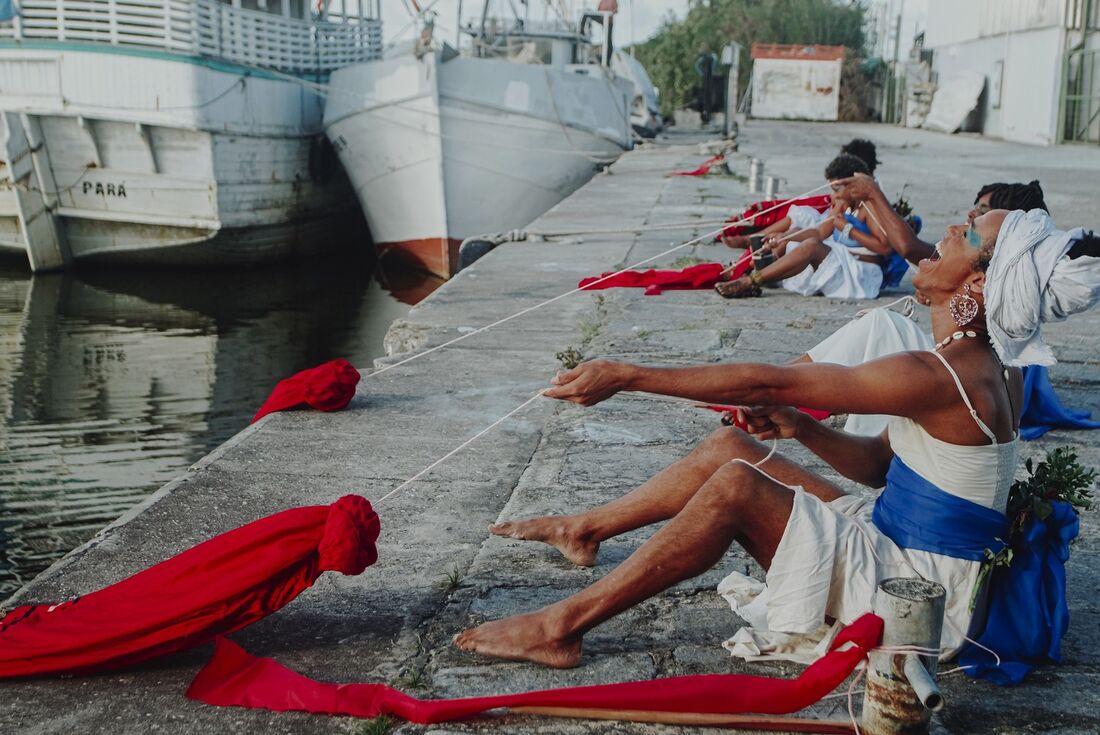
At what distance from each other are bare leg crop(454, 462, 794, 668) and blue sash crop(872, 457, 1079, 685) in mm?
329

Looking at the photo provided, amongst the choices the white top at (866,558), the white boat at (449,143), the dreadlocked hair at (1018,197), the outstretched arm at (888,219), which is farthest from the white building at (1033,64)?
the white top at (866,558)

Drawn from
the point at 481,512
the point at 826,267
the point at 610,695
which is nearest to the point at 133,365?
the point at 826,267

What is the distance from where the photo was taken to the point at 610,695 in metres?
2.55

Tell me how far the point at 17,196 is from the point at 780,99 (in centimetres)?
2649

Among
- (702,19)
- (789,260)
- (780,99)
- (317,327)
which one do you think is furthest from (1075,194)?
(702,19)

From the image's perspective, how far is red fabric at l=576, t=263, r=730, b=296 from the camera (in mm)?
7773

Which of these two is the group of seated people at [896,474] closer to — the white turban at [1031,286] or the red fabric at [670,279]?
the white turban at [1031,286]

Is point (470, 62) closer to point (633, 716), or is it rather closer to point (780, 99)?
point (633, 716)

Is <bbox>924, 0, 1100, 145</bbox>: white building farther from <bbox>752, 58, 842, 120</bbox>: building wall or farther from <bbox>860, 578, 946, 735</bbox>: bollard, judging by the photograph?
<bbox>860, 578, 946, 735</bbox>: bollard

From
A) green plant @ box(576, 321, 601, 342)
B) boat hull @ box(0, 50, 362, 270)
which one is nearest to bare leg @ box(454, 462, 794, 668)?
green plant @ box(576, 321, 601, 342)

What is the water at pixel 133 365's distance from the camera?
6781mm

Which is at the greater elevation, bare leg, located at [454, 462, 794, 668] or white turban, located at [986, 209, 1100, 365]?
white turban, located at [986, 209, 1100, 365]

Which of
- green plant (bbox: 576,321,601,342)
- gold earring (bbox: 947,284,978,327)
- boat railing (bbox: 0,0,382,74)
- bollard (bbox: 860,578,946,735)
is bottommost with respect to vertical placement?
green plant (bbox: 576,321,601,342)

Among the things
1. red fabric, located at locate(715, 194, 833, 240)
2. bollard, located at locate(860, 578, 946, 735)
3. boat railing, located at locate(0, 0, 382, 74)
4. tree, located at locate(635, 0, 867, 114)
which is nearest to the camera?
bollard, located at locate(860, 578, 946, 735)
